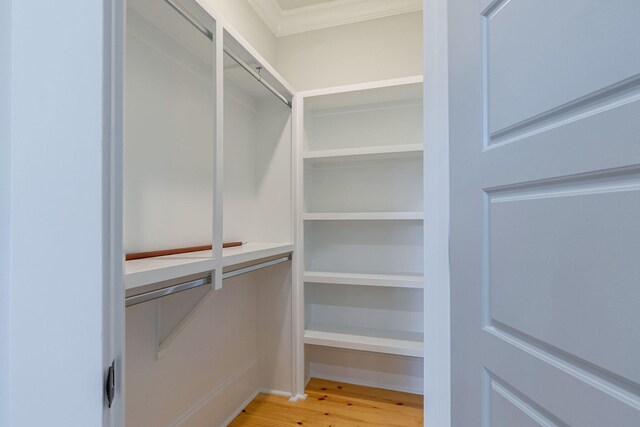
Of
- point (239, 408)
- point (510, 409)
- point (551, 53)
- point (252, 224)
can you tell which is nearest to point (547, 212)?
point (551, 53)

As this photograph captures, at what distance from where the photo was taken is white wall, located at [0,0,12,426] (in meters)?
0.43

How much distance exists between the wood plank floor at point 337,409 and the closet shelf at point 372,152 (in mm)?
1533

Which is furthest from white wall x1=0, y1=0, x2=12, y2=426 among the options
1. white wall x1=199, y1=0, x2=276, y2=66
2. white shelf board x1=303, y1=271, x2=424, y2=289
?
white shelf board x1=303, y1=271, x2=424, y2=289

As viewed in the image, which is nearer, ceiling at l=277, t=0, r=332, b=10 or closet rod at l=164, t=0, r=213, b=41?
closet rod at l=164, t=0, r=213, b=41

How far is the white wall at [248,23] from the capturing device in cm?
168

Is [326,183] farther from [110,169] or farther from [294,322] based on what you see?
[110,169]

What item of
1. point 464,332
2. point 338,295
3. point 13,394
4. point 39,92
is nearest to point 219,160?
point 39,92

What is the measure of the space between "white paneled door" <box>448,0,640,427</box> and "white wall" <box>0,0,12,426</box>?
0.84 meters

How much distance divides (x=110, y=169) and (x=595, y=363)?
0.75 metres

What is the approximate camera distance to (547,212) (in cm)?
51

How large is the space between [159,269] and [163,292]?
0.10 metres

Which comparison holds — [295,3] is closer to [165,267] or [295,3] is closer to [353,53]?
[353,53]

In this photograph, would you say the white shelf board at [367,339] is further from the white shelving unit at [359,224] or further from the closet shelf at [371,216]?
the closet shelf at [371,216]

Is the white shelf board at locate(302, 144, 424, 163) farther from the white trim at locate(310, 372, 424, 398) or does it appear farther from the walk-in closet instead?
the white trim at locate(310, 372, 424, 398)
